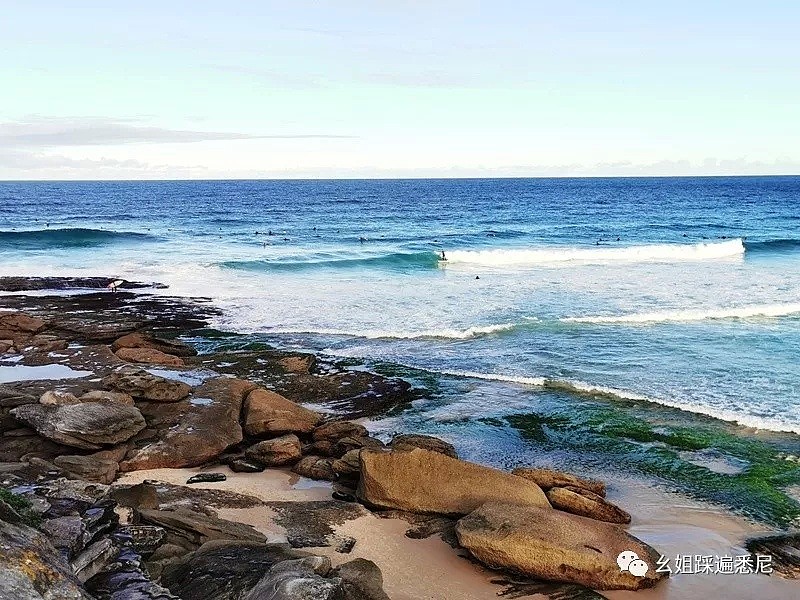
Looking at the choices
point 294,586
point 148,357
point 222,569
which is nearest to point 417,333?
point 148,357

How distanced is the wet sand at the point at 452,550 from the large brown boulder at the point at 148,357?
6475 mm

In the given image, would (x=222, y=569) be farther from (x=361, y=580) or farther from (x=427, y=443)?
(x=427, y=443)

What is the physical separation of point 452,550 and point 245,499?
3187mm

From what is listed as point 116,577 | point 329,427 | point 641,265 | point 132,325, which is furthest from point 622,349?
point 641,265

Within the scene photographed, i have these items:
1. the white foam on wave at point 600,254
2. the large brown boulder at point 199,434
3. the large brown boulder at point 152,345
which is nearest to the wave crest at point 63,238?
the white foam on wave at point 600,254

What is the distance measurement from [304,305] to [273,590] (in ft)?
68.8

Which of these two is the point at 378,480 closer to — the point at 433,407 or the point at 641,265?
the point at 433,407

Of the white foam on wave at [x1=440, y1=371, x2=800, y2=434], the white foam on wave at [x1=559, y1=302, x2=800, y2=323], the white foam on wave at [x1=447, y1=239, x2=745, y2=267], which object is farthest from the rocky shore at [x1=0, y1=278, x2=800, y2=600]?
the white foam on wave at [x1=447, y1=239, x2=745, y2=267]

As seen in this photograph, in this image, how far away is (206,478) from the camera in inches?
459

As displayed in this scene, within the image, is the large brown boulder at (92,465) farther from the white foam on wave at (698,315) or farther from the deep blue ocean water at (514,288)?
the white foam on wave at (698,315)

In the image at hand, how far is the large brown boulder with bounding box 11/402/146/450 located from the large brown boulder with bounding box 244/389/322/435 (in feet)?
6.51

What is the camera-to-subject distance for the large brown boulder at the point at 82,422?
39.0ft

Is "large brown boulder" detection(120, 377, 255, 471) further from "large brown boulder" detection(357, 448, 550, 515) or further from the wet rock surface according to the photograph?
"large brown boulder" detection(357, 448, 550, 515)

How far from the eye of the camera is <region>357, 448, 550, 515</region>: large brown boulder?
10.4 meters
